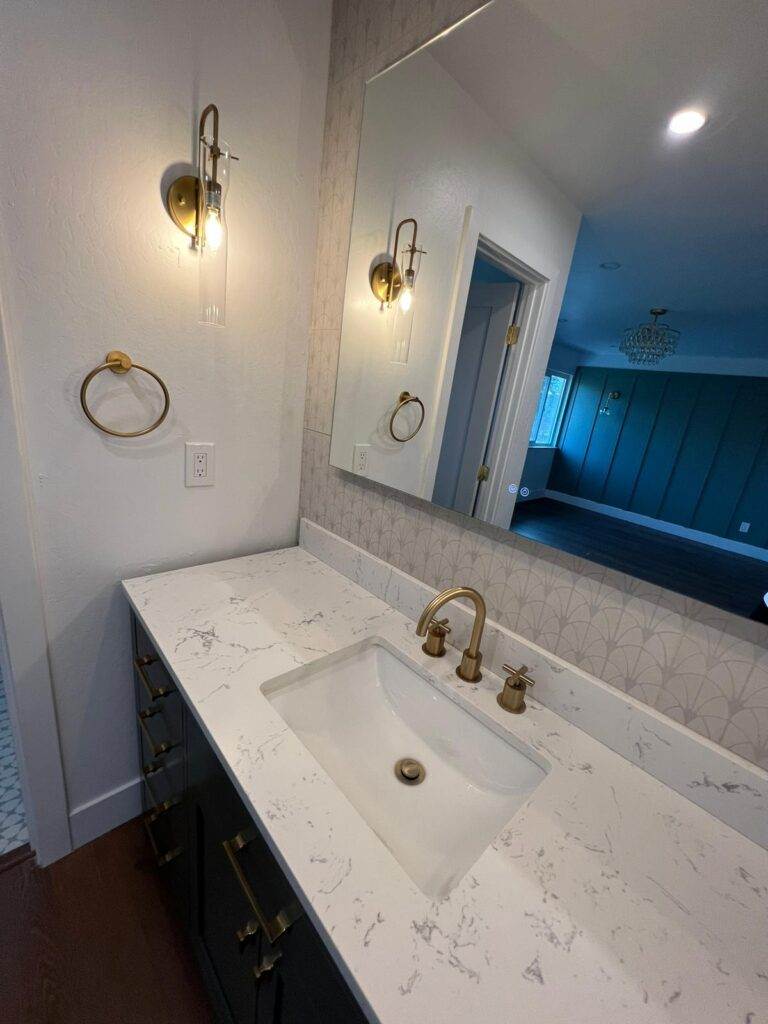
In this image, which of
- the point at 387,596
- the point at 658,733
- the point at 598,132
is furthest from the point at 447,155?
the point at 658,733

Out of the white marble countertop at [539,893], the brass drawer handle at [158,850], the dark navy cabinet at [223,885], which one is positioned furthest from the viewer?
the brass drawer handle at [158,850]

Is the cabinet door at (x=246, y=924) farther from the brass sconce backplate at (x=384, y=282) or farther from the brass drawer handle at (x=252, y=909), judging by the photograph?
the brass sconce backplate at (x=384, y=282)

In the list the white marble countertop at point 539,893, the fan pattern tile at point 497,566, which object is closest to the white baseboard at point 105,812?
the white marble countertop at point 539,893

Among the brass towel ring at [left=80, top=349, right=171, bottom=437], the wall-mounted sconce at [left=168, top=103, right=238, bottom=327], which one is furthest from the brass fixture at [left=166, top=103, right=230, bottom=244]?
the brass towel ring at [left=80, top=349, right=171, bottom=437]

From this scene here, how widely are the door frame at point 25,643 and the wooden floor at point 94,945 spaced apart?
9 cm

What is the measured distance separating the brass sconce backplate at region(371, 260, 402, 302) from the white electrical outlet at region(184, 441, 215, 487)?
0.61 meters

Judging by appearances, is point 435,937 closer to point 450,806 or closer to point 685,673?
point 450,806

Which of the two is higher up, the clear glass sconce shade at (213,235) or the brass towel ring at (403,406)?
the clear glass sconce shade at (213,235)

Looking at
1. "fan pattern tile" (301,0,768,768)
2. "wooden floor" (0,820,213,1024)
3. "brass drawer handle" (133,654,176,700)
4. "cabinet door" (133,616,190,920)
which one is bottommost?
"wooden floor" (0,820,213,1024)

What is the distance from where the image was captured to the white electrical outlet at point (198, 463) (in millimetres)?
1153

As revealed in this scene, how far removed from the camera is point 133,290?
962 millimetres

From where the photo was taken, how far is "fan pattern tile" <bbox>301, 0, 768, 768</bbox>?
66 centimetres

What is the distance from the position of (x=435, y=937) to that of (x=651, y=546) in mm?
614

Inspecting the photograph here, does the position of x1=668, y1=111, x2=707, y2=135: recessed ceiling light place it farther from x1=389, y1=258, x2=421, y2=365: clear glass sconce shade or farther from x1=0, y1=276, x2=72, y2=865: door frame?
x1=0, y1=276, x2=72, y2=865: door frame
